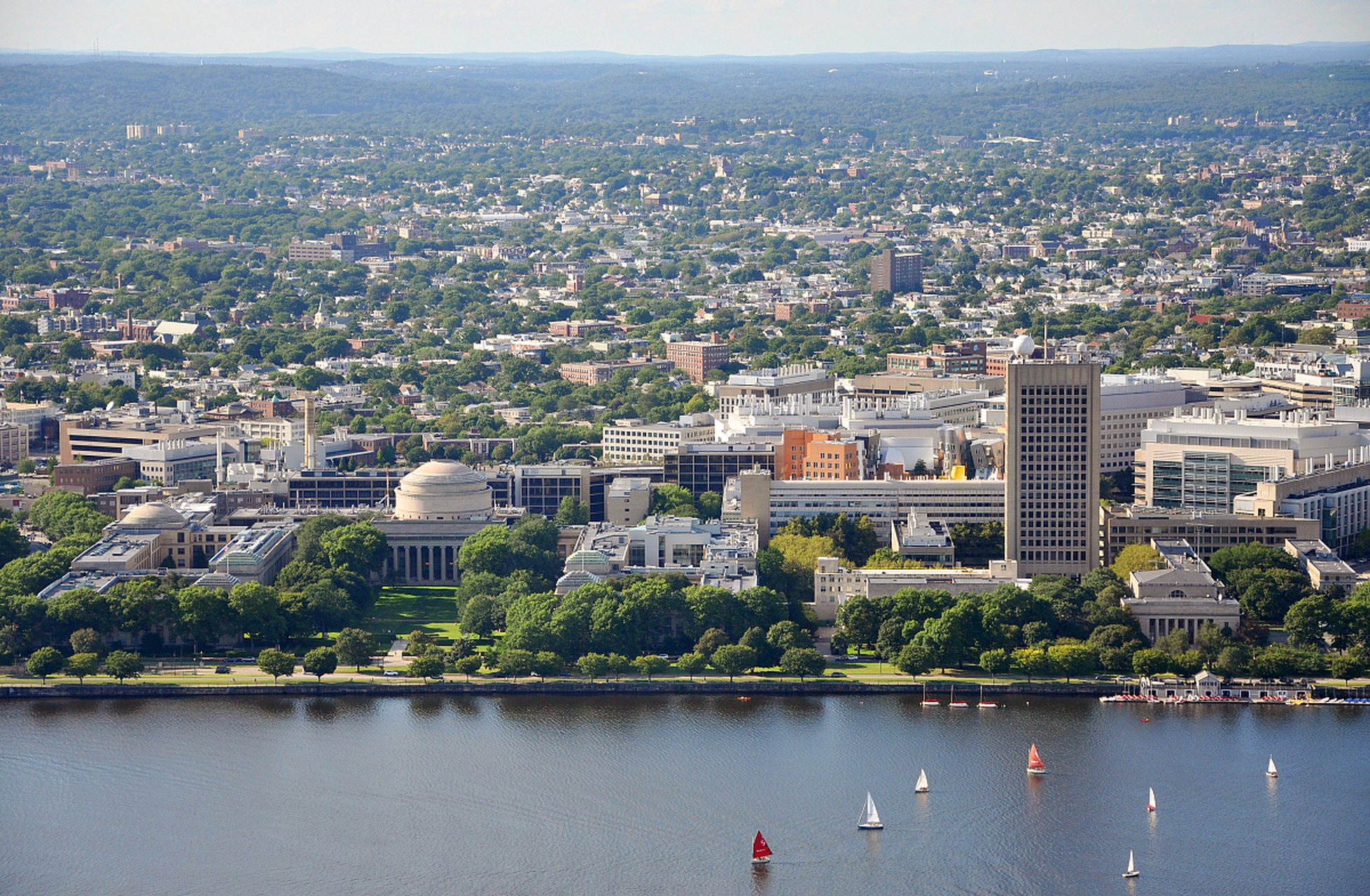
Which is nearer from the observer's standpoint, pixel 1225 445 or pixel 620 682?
pixel 620 682

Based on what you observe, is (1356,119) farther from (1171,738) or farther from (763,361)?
(1171,738)

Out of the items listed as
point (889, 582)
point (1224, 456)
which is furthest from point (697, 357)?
point (889, 582)

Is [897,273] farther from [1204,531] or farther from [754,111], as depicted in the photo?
[754,111]

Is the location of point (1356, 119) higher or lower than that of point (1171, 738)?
higher

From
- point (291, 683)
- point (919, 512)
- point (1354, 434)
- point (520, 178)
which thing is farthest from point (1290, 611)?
point (520, 178)

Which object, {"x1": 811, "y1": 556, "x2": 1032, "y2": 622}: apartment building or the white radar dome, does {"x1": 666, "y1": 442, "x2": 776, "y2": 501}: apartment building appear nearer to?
the white radar dome

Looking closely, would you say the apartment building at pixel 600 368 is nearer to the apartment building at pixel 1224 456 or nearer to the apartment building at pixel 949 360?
the apartment building at pixel 949 360

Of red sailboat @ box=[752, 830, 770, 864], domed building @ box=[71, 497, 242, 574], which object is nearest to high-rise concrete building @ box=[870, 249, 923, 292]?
domed building @ box=[71, 497, 242, 574]
